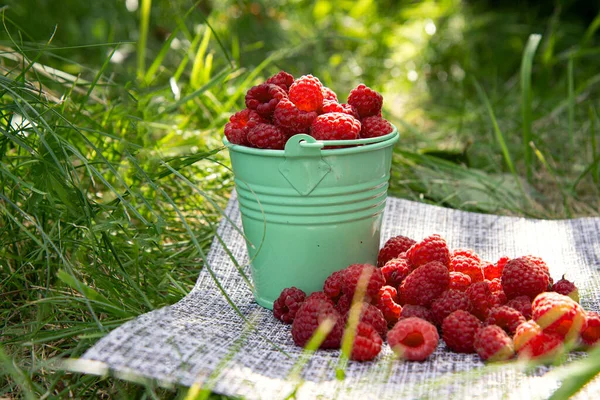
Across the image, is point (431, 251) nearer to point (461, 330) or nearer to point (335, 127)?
point (461, 330)

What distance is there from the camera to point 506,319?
4.87ft

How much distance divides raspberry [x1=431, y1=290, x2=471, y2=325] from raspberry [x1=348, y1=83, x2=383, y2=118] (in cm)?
52

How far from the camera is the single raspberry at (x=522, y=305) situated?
1540 millimetres

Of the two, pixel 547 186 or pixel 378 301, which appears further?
pixel 547 186

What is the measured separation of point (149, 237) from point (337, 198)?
499 millimetres

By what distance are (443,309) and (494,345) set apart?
19 cm

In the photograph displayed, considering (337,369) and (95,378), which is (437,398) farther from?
(95,378)

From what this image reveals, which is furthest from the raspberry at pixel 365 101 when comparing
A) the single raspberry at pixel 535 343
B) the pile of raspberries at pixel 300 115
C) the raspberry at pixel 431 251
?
the single raspberry at pixel 535 343

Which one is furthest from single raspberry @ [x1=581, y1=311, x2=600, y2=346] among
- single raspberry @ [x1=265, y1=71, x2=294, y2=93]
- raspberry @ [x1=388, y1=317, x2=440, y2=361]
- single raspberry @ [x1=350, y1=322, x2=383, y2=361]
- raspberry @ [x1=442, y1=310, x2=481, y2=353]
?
single raspberry @ [x1=265, y1=71, x2=294, y2=93]

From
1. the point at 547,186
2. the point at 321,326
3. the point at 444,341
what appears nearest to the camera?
the point at 321,326

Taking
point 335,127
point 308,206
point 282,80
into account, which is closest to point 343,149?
point 335,127

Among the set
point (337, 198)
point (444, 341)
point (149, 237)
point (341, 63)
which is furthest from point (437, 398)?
point (341, 63)

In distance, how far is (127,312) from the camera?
1555 mm

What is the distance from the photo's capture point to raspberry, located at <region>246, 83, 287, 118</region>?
1666mm
